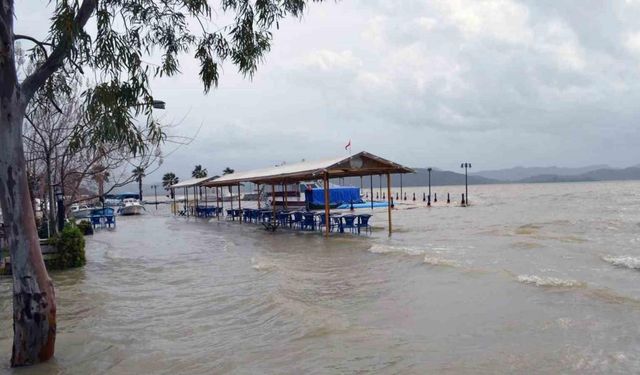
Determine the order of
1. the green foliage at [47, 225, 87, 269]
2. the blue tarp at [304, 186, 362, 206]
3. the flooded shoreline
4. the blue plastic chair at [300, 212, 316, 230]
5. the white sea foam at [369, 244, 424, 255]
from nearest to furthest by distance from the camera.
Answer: the flooded shoreline
the green foliage at [47, 225, 87, 269]
the white sea foam at [369, 244, 424, 255]
the blue plastic chair at [300, 212, 316, 230]
the blue tarp at [304, 186, 362, 206]

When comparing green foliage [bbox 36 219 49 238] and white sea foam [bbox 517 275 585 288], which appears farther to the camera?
green foliage [bbox 36 219 49 238]

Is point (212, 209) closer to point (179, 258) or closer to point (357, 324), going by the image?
point (179, 258)

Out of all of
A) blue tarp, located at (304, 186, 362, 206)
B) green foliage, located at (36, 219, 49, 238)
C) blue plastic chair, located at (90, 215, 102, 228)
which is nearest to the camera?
green foliage, located at (36, 219, 49, 238)

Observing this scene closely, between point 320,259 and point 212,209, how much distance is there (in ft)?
82.7

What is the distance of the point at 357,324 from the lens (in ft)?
24.9

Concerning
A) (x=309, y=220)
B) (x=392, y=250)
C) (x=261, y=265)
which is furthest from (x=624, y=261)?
(x=309, y=220)

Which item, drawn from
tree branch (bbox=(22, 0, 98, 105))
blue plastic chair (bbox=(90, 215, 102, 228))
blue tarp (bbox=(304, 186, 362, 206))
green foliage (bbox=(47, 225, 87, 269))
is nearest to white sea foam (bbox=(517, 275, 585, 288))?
tree branch (bbox=(22, 0, 98, 105))

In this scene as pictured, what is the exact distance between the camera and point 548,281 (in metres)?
10.6

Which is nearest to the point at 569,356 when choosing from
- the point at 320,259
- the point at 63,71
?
the point at 63,71

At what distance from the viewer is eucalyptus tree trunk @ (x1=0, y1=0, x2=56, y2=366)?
5309mm

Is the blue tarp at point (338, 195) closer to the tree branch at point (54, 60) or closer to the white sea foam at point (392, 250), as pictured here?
the white sea foam at point (392, 250)

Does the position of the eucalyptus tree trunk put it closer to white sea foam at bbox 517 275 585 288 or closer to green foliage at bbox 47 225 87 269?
green foliage at bbox 47 225 87 269

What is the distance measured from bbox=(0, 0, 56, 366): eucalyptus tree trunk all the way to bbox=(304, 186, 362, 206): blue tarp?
126 ft

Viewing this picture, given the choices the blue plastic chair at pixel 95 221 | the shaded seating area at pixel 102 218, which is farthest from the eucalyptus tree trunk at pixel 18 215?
the blue plastic chair at pixel 95 221
